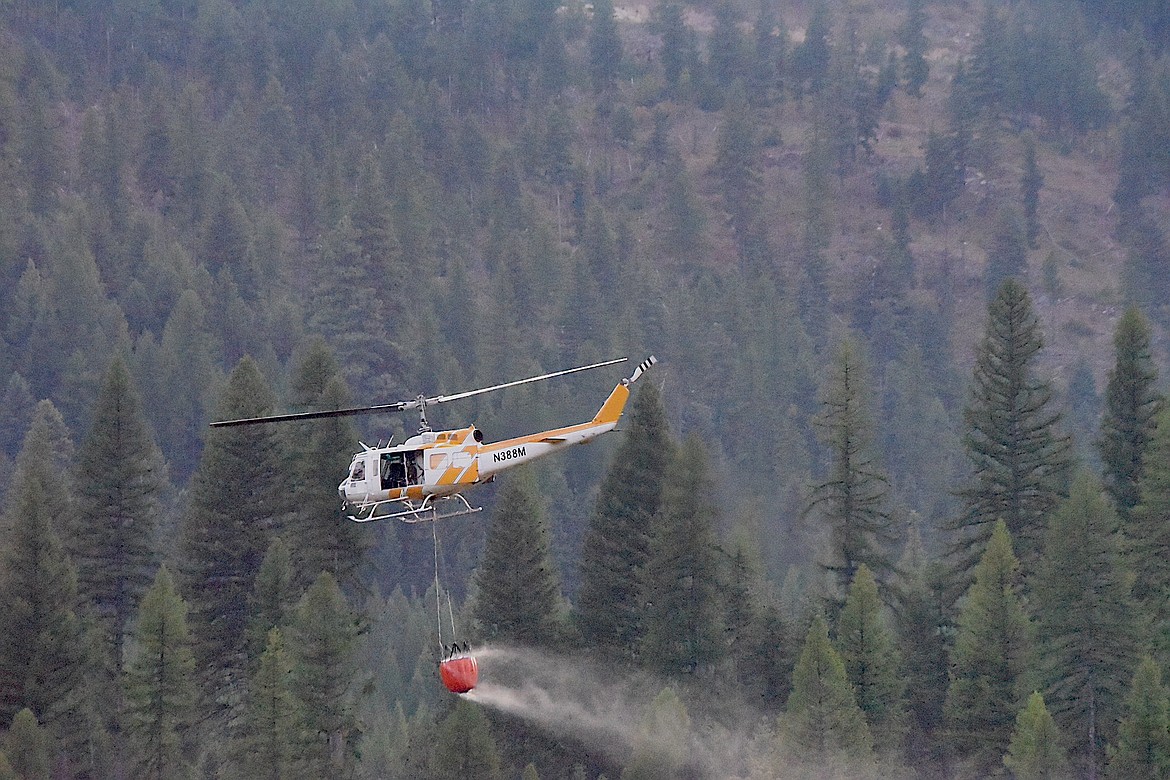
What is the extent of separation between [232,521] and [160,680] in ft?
20.6

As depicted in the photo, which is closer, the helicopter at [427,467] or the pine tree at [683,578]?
the helicopter at [427,467]

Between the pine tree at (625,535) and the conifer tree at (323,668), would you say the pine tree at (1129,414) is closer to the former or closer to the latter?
the pine tree at (625,535)

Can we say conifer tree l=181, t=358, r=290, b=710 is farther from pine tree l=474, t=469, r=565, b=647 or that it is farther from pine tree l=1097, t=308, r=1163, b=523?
pine tree l=1097, t=308, r=1163, b=523

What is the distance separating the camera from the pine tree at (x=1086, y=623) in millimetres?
62219

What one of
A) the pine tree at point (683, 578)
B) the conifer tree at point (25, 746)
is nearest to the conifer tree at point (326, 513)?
the conifer tree at point (25, 746)

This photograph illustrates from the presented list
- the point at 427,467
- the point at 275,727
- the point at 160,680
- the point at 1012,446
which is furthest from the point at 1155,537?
the point at 160,680

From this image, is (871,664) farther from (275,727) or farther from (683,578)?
(275,727)

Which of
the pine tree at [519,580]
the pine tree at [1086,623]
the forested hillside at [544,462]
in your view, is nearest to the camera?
the forested hillside at [544,462]

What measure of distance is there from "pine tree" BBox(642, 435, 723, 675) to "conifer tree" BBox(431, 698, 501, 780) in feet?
26.6

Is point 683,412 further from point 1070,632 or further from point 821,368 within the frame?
point 1070,632

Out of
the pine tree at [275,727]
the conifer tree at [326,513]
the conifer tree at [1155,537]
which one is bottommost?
the pine tree at [275,727]

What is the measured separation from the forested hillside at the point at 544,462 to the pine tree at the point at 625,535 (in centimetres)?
14

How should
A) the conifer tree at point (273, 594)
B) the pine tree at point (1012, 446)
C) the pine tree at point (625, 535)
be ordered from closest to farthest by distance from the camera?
the conifer tree at point (273, 594) → the pine tree at point (625, 535) → the pine tree at point (1012, 446)

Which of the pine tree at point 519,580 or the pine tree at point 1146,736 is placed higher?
the pine tree at point 519,580
